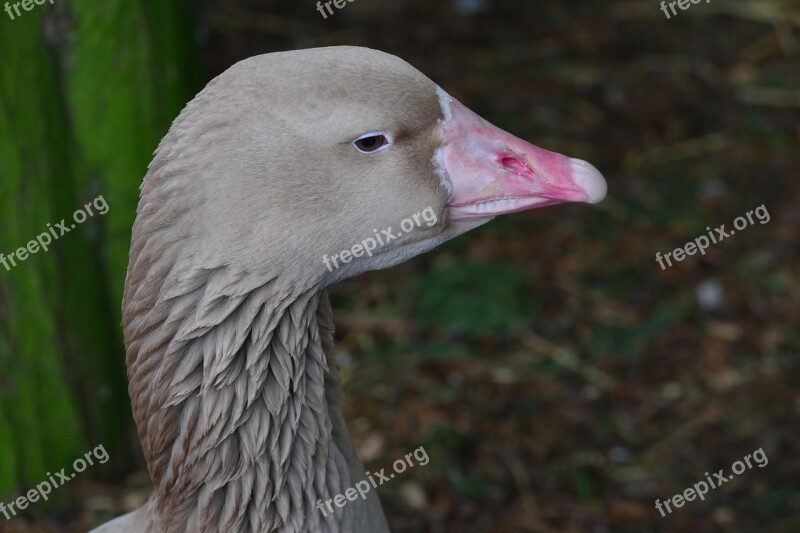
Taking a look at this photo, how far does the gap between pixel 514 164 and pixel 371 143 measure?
1.16 ft

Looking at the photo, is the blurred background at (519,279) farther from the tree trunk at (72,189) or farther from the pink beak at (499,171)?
the pink beak at (499,171)

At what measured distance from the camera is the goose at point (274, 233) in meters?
2.28

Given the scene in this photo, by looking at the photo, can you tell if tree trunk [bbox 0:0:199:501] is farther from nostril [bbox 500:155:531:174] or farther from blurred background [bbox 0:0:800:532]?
nostril [bbox 500:155:531:174]

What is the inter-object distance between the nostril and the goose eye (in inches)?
11.7

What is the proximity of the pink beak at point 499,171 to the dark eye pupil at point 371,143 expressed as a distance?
6.5 inches

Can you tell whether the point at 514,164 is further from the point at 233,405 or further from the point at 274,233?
the point at 233,405

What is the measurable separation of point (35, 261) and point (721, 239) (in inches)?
133

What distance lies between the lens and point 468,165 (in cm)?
246

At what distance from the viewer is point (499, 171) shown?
8.09 feet

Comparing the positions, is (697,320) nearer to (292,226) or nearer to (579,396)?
(579,396)

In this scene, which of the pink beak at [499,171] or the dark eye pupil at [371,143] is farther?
the pink beak at [499,171]

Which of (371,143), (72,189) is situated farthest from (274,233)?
(72,189)

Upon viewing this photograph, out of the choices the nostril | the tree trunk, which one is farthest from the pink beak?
the tree trunk

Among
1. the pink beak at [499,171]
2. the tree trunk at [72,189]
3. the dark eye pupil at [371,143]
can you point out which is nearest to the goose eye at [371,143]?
the dark eye pupil at [371,143]
